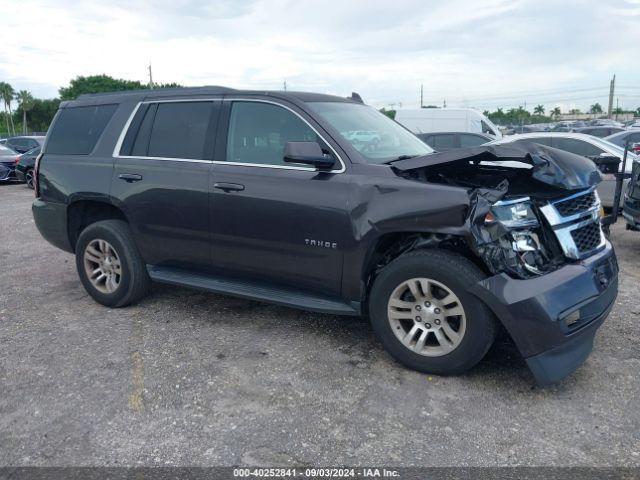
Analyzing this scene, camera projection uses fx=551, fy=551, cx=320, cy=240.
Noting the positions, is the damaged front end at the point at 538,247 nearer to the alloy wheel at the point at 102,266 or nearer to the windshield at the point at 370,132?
the windshield at the point at 370,132

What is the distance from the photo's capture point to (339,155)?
3.81 metres

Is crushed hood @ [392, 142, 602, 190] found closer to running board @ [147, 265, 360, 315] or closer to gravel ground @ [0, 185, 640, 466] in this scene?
running board @ [147, 265, 360, 315]

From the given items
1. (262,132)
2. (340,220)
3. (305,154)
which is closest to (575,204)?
(340,220)

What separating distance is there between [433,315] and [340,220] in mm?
868

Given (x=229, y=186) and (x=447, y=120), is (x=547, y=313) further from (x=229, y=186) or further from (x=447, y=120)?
(x=447, y=120)

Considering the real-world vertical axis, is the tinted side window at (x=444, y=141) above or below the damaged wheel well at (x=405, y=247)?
above

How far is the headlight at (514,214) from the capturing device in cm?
325

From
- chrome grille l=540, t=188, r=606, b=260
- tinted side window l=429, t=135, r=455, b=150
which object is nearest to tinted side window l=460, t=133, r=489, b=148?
tinted side window l=429, t=135, r=455, b=150

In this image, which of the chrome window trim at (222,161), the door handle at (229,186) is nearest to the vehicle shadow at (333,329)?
the door handle at (229,186)

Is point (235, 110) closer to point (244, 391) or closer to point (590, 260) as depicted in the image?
point (244, 391)

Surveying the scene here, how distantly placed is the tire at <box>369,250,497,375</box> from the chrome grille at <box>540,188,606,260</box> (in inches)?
23.7

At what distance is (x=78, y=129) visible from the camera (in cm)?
515

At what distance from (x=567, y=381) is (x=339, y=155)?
6.85ft

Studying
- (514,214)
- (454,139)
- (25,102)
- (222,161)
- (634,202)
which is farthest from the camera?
(25,102)
